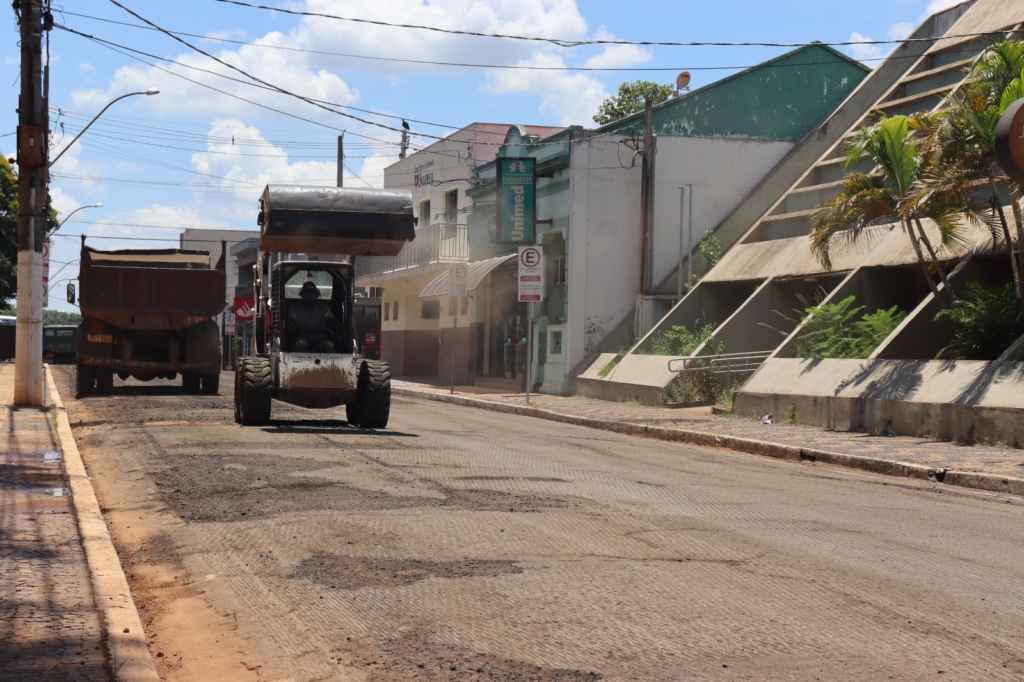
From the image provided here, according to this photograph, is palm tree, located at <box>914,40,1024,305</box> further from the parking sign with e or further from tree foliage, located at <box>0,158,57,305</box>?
tree foliage, located at <box>0,158,57,305</box>

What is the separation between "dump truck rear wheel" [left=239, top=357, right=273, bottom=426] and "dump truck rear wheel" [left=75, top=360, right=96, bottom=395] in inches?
348

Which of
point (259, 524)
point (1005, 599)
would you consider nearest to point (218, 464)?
point (259, 524)

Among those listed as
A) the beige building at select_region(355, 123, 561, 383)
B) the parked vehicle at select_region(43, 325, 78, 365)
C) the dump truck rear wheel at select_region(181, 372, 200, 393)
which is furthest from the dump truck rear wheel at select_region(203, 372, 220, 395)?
the parked vehicle at select_region(43, 325, 78, 365)

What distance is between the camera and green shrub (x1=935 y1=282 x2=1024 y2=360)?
1698 cm

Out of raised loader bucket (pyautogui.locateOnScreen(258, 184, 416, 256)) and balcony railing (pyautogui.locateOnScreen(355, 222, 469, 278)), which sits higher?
balcony railing (pyautogui.locateOnScreen(355, 222, 469, 278))

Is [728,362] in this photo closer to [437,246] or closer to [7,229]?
[437,246]

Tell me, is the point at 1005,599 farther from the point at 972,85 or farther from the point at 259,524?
the point at 972,85

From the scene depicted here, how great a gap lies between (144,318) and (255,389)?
820 cm

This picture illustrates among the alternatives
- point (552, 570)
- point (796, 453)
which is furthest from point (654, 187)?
point (552, 570)

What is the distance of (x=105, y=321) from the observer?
73.0 ft

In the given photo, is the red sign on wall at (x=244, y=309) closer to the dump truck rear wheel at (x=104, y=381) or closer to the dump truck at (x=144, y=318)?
the dump truck rear wheel at (x=104, y=381)

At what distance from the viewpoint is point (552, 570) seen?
630 cm

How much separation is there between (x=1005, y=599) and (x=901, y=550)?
1.32 metres

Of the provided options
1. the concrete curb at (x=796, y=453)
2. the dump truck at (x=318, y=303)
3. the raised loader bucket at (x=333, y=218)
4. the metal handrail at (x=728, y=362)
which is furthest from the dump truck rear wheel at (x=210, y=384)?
the metal handrail at (x=728, y=362)
